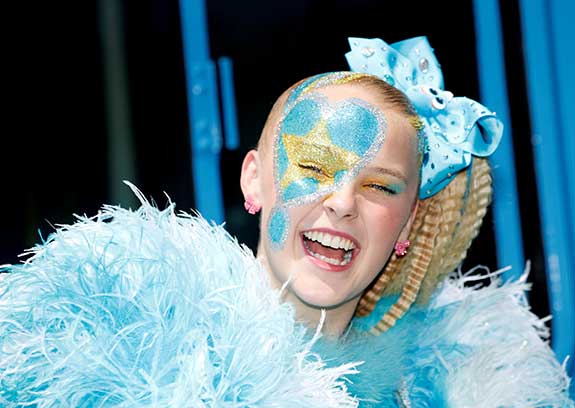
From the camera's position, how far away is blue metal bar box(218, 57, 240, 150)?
5.72ft

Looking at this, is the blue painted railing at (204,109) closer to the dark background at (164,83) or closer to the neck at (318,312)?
the dark background at (164,83)

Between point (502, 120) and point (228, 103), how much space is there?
22.1 inches

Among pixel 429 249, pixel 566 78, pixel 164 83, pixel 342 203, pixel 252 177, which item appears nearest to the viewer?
pixel 342 203

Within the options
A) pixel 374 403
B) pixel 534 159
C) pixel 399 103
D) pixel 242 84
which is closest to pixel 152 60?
pixel 242 84

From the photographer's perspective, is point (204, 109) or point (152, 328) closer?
point (152, 328)

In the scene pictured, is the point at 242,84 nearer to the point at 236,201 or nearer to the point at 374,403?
the point at 236,201

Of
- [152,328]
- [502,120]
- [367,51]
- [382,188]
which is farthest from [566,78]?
[152,328]

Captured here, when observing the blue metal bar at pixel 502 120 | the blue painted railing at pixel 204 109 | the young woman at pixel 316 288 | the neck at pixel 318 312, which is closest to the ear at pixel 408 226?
the young woman at pixel 316 288

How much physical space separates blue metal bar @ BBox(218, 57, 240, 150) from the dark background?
48mm

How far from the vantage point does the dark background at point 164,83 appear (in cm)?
159

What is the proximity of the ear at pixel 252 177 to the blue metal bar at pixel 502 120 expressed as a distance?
60cm

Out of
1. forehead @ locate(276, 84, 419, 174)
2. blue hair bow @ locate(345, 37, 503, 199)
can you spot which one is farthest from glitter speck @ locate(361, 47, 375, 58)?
forehead @ locate(276, 84, 419, 174)

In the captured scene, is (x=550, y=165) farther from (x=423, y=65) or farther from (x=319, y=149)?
(x=319, y=149)

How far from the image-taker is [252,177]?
1122 millimetres
